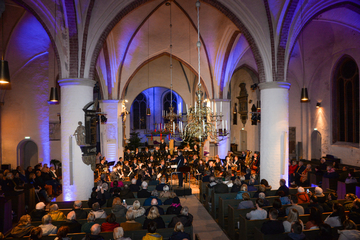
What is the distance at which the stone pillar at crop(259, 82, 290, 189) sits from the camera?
8992 millimetres

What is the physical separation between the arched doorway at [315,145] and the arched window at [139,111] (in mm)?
17006

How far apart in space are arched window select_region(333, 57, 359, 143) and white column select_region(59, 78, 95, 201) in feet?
45.0

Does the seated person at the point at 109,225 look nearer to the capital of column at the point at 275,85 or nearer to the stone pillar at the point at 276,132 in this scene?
the stone pillar at the point at 276,132

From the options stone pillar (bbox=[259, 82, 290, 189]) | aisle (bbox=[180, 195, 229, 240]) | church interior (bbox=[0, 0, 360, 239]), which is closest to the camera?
aisle (bbox=[180, 195, 229, 240])

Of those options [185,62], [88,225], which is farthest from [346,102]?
[88,225]

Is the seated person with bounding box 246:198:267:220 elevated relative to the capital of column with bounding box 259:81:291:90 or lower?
lower

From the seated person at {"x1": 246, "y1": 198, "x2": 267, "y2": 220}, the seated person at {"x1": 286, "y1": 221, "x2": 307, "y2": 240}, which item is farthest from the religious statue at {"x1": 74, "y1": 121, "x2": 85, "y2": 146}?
the seated person at {"x1": 286, "y1": 221, "x2": 307, "y2": 240}

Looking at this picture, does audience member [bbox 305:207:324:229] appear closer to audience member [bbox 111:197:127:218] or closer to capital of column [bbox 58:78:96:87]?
audience member [bbox 111:197:127:218]

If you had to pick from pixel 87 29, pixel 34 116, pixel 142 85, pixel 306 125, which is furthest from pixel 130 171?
pixel 306 125

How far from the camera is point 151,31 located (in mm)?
15141

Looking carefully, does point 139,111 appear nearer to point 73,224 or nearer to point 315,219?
point 73,224

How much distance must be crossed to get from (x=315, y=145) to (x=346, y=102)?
3.85 metres

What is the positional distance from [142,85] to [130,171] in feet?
37.2

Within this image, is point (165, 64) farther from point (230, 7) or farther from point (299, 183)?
point (299, 183)
